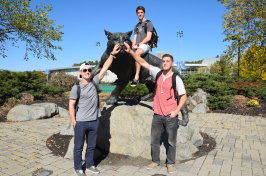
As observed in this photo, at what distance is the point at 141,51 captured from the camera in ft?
13.8

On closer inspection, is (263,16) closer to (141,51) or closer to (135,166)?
(141,51)

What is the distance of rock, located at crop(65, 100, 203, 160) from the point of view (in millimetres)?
4254

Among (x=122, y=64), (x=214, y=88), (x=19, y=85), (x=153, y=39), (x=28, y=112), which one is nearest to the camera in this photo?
(x=122, y=64)

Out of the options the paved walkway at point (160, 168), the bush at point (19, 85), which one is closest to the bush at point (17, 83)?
the bush at point (19, 85)

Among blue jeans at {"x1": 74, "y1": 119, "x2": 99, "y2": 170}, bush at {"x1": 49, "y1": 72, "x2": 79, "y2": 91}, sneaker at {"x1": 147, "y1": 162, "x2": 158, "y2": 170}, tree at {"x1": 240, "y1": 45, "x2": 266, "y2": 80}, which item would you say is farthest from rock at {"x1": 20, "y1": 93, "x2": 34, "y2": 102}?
tree at {"x1": 240, "y1": 45, "x2": 266, "y2": 80}

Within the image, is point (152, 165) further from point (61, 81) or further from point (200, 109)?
point (61, 81)

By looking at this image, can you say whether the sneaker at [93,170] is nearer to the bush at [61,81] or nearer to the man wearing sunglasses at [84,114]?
the man wearing sunglasses at [84,114]

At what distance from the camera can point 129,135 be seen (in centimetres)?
436

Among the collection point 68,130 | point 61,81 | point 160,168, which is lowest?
point 160,168

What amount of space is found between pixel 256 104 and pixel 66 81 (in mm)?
15437

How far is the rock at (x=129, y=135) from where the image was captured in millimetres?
4254

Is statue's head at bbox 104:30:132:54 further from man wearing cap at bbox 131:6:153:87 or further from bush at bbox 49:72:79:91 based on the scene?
bush at bbox 49:72:79:91

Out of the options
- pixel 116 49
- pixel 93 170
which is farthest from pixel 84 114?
pixel 116 49

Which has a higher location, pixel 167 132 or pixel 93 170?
pixel 167 132
